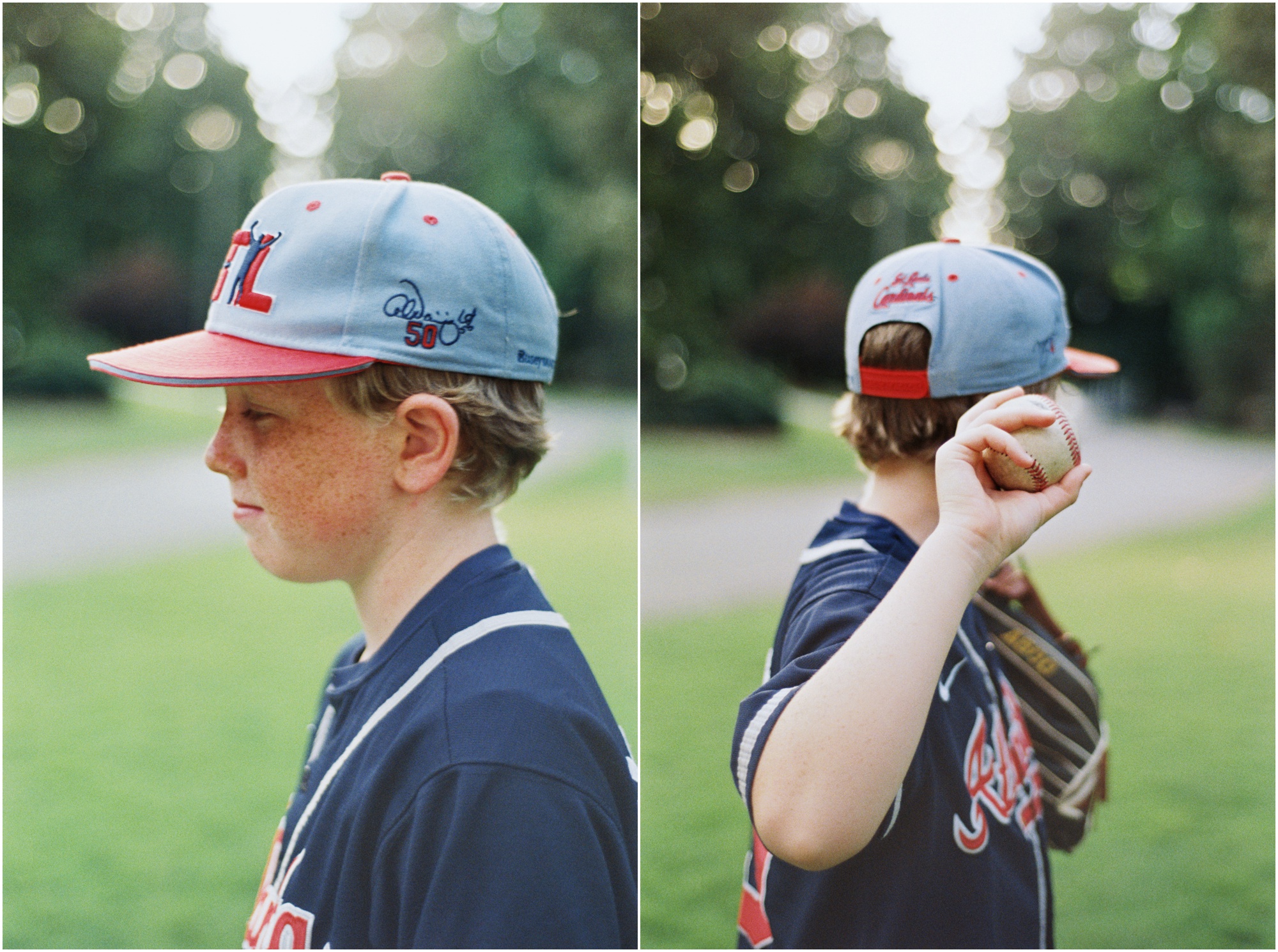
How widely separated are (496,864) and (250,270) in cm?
72

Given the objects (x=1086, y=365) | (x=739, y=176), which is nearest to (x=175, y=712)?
(x=1086, y=365)

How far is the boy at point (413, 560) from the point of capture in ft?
3.16

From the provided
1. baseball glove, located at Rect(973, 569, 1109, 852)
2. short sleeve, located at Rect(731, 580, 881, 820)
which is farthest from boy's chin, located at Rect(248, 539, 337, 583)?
baseball glove, located at Rect(973, 569, 1109, 852)

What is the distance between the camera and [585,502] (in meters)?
7.69

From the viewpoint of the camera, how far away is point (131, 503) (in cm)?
938

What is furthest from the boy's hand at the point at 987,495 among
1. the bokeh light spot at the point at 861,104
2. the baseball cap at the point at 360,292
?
the bokeh light spot at the point at 861,104

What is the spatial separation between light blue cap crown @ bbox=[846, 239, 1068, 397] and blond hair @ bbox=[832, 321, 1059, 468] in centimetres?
1

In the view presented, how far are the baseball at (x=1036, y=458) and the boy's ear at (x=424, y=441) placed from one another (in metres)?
0.59

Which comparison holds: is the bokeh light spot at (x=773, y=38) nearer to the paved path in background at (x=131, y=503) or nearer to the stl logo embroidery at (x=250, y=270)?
the paved path in background at (x=131, y=503)

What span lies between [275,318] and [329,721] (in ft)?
1.58

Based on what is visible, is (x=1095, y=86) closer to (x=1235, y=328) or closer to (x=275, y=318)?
(x=1235, y=328)

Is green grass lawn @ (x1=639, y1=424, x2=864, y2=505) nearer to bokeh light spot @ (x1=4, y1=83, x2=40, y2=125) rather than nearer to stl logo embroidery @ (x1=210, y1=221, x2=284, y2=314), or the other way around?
stl logo embroidery @ (x1=210, y1=221, x2=284, y2=314)

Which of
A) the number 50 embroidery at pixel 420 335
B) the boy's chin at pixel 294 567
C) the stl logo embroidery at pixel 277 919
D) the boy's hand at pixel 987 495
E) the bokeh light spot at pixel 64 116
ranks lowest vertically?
the stl logo embroidery at pixel 277 919

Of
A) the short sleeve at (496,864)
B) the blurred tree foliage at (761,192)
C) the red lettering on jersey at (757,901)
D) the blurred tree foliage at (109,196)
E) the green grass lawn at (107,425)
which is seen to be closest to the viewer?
the short sleeve at (496,864)
